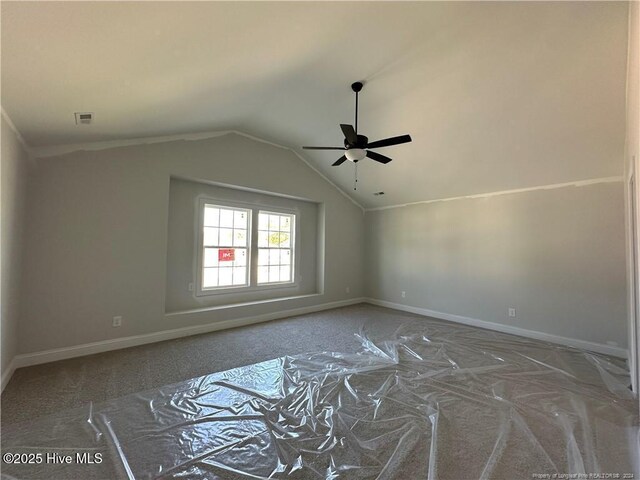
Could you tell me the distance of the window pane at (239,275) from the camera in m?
4.97

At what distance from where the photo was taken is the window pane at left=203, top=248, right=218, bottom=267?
4617mm

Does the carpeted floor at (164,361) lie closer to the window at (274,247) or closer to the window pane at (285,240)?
the window at (274,247)

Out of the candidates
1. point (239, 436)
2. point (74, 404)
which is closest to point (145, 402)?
point (74, 404)

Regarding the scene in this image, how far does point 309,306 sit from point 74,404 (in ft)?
12.8

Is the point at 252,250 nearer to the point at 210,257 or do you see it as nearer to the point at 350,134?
the point at 210,257

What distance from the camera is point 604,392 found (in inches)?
99.1

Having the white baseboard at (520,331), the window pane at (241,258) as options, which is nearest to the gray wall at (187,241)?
the window pane at (241,258)

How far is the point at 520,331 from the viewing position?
4254 millimetres

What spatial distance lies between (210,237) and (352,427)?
3767 millimetres

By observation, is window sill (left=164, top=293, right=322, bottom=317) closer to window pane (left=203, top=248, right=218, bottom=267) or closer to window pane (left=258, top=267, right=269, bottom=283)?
window pane (left=258, top=267, right=269, bottom=283)

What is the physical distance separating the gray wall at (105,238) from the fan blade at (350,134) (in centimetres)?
248

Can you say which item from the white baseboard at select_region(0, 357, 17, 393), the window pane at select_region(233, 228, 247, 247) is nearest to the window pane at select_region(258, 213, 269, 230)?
the window pane at select_region(233, 228, 247, 247)

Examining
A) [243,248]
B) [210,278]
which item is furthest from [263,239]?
[210,278]

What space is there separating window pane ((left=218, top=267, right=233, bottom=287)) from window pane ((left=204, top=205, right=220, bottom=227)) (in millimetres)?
817
